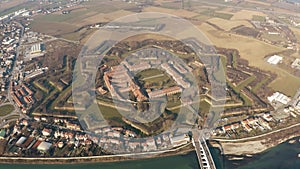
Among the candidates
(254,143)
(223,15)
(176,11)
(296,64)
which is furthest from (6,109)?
(223,15)

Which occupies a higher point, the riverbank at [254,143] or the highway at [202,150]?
the highway at [202,150]

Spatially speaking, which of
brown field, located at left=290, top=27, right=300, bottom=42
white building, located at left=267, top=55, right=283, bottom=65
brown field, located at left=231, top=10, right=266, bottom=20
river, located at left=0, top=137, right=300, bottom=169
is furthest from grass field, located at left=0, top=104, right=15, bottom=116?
brown field, located at left=231, top=10, right=266, bottom=20

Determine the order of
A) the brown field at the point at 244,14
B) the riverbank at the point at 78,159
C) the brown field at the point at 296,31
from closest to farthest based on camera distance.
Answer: the riverbank at the point at 78,159, the brown field at the point at 296,31, the brown field at the point at 244,14

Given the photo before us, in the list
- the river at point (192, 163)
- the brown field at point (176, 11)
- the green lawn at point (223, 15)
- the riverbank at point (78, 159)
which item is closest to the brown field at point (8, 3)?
the brown field at point (176, 11)

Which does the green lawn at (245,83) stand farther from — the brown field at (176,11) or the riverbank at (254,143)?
the brown field at (176,11)

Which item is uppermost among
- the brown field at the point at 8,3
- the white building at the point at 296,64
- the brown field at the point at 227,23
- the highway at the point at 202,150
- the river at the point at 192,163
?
the brown field at the point at 8,3

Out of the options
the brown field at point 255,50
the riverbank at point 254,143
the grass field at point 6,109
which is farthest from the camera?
the brown field at point 255,50

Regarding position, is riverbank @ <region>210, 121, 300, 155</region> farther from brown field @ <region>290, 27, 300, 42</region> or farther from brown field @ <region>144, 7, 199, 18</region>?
brown field @ <region>144, 7, 199, 18</region>
